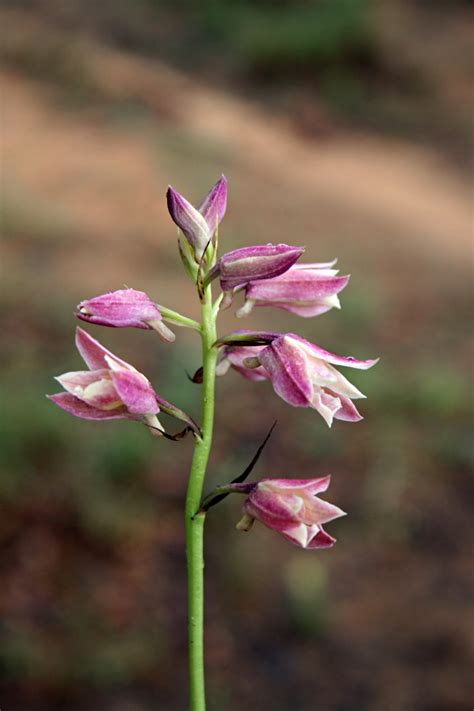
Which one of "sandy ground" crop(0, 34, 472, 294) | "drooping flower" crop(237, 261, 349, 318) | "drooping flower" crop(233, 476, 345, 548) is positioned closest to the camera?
"drooping flower" crop(233, 476, 345, 548)

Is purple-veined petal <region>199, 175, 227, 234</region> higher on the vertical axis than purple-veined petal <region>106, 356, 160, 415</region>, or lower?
higher

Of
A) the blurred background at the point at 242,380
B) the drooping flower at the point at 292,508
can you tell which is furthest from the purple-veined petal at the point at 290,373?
the blurred background at the point at 242,380

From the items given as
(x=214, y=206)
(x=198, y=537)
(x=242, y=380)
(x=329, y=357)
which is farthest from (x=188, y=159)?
(x=198, y=537)

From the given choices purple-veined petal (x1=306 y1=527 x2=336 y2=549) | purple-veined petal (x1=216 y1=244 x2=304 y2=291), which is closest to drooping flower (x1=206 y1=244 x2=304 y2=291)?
purple-veined petal (x1=216 y1=244 x2=304 y2=291)

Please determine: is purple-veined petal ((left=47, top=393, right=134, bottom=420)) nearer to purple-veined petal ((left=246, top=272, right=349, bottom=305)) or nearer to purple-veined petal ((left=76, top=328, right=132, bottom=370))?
purple-veined petal ((left=76, top=328, right=132, bottom=370))

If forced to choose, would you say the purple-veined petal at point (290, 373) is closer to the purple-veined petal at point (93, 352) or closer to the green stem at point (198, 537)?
the green stem at point (198, 537)

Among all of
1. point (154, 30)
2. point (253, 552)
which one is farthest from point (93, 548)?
point (154, 30)
